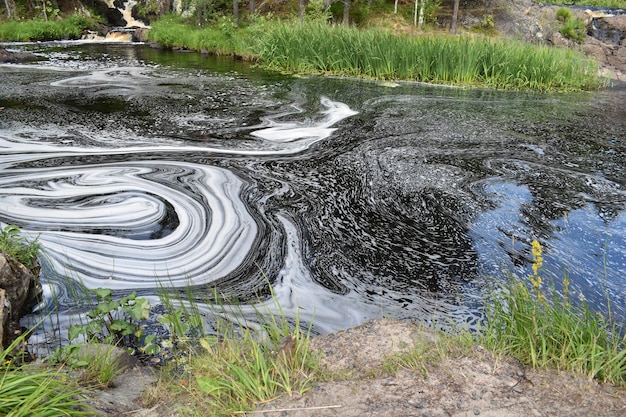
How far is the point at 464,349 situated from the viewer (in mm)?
2061

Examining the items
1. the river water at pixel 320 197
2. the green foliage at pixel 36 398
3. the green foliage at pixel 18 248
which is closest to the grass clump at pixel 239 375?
the green foliage at pixel 36 398

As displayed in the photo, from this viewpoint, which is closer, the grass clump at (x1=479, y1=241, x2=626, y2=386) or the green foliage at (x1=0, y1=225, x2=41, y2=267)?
the grass clump at (x1=479, y1=241, x2=626, y2=386)

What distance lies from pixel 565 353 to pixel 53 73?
10701 mm

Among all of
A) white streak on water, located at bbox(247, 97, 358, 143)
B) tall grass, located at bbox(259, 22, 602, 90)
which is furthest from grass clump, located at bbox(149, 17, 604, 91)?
white streak on water, located at bbox(247, 97, 358, 143)

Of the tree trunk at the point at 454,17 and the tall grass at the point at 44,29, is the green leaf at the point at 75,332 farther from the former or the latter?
the tall grass at the point at 44,29

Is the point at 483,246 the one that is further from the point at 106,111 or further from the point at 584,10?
the point at 584,10

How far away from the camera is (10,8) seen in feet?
65.2

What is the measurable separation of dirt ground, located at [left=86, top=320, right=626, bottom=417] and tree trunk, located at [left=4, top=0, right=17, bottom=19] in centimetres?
2146

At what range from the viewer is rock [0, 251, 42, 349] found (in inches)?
97.2

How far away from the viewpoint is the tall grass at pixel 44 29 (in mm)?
16514

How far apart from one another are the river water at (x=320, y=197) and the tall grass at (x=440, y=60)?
81.5 inches

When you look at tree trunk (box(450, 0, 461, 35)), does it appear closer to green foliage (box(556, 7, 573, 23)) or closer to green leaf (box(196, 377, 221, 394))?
green foliage (box(556, 7, 573, 23))

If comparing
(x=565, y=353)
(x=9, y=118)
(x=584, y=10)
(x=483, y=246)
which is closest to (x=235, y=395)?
(x=565, y=353)

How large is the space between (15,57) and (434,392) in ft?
43.3
